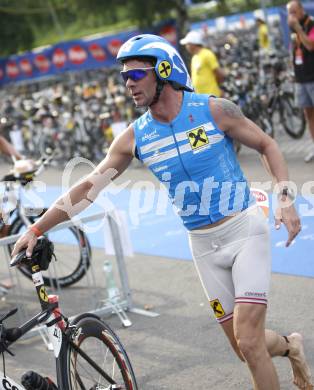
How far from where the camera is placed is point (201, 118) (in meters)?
4.34

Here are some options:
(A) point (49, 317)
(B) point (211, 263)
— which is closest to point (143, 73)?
(B) point (211, 263)

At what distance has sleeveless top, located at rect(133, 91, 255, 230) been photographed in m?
4.31

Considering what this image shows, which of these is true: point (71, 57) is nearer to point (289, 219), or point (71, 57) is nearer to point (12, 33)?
point (289, 219)

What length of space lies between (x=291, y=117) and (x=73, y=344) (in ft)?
35.6

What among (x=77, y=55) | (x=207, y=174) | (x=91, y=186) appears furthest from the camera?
(x=77, y=55)

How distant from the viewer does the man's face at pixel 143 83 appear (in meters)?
4.26

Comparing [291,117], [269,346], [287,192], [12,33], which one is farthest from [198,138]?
[12,33]

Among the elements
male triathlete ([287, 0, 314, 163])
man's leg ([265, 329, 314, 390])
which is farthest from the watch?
male triathlete ([287, 0, 314, 163])

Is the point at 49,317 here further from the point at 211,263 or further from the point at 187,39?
the point at 187,39

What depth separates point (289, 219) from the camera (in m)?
4.15

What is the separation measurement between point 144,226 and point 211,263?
6.28m

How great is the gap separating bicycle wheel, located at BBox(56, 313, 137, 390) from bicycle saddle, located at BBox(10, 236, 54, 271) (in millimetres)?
374

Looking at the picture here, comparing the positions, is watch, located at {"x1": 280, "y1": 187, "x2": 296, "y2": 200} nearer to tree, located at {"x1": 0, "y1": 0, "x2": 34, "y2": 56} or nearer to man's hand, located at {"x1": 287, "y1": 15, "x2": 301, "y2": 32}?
man's hand, located at {"x1": 287, "y1": 15, "x2": 301, "y2": 32}

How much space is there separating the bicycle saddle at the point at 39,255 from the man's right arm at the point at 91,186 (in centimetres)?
23
